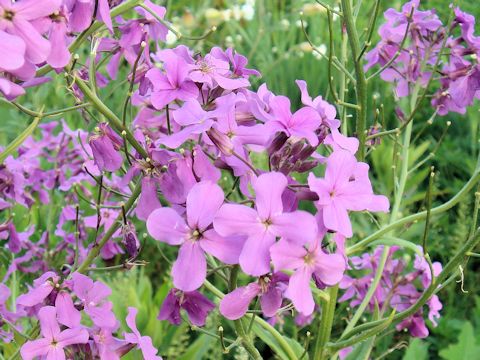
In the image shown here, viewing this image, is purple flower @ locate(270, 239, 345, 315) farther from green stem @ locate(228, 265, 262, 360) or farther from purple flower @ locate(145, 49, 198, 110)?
purple flower @ locate(145, 49, 198, 110)

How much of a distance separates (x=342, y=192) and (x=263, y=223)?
10 cm

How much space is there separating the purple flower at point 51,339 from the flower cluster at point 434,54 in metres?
0.65

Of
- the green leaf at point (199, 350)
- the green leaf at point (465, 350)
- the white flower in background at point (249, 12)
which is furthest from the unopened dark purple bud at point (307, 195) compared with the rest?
the white flower in background at point (249, 12)

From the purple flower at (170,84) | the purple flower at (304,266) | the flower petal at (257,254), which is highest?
the purple flower at (170,84)

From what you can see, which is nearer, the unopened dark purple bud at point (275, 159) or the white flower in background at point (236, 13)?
the unopened dark purple bud at point (275, 159)

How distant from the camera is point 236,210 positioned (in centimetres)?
76

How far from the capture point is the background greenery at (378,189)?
166cm

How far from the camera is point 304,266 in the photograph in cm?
78

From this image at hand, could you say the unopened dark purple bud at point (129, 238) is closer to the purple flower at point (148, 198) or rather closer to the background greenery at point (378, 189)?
the purple flower at point (148, 198)

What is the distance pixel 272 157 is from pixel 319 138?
75 millimetres

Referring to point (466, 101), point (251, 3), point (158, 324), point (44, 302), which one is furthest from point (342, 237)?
point (251, 3)

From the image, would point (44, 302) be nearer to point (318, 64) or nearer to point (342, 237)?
point (342, 237)

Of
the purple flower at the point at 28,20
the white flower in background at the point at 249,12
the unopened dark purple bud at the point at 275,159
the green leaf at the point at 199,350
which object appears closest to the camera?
the purple flower at the point at 28,20

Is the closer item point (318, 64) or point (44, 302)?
point (44, 302)
